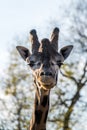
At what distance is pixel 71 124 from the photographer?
37.5 m

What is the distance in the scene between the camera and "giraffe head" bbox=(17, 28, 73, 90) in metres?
9.53

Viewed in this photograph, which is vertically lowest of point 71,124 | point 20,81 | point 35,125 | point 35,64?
point 71,124

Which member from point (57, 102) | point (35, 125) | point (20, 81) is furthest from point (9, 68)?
point (35, 125)

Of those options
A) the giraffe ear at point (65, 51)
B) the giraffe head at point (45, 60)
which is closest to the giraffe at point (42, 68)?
the giraffe head at point (45, 60)

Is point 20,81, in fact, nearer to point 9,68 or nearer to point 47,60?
point 9,68

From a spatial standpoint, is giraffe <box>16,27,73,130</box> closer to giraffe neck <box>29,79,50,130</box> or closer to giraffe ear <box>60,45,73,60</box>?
giraffe neck <box>29,79,50,130</box>

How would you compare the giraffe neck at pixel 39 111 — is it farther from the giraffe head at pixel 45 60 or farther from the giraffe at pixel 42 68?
the giraffe head at pixel 45 60

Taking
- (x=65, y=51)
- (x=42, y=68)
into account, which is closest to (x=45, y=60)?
(x=42, y=68)

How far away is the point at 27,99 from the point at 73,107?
3.24 meters

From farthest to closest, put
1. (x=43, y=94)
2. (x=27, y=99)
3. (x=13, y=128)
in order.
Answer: (x=27, y=99), (x=13, y=128), (x=43, y=94)

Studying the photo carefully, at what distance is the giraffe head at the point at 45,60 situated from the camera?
9.53 meters

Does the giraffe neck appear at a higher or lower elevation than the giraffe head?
lower

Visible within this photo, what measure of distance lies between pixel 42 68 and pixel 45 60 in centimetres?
28

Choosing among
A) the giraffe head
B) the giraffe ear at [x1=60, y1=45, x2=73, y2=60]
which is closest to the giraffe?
the giraffe head
